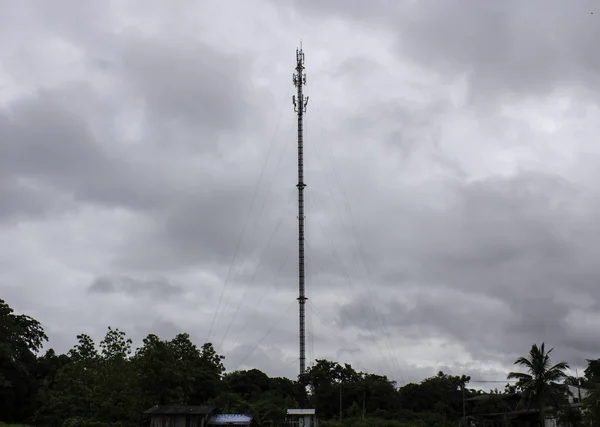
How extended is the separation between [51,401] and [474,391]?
62.4 meters

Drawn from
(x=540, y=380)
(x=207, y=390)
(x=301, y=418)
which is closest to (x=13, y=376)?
(x=207, y=390)

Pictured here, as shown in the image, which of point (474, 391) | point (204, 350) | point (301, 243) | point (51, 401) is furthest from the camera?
point (474, 391)

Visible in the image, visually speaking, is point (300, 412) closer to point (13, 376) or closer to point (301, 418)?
point (301, 418)

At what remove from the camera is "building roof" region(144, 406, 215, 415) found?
5396cm

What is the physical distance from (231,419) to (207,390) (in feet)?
48.9

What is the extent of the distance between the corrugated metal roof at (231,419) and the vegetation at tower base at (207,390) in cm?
262

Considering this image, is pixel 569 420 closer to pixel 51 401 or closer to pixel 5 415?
pixel 51 401

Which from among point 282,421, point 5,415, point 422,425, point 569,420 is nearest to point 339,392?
point 422,425

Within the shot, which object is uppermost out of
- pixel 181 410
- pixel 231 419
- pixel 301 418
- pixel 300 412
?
pixel 181 410

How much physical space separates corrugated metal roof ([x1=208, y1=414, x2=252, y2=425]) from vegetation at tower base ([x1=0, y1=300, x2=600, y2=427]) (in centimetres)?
262

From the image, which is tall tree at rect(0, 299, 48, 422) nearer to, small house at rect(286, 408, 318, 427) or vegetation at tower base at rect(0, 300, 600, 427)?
vegetation at tower base at rect(0, 300, 600, 427)

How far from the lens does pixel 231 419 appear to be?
5488cm

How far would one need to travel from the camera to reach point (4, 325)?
6650 centimetres

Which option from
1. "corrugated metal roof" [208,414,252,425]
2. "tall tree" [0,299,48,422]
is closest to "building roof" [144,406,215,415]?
"corrugated metal roof" [208,414,252,425]
